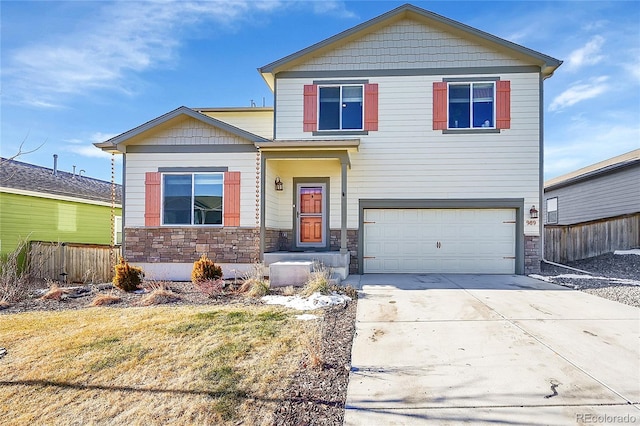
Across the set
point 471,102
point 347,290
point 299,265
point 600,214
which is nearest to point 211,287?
point 299,265

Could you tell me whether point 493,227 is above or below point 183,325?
above

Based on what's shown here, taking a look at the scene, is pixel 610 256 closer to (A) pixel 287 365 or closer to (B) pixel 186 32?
(A) pixel 287 365

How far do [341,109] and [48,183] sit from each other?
11.8 metres

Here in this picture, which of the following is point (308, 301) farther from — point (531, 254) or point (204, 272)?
point (531, 254)

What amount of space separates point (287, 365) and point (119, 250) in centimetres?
896

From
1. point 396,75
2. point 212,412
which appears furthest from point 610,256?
point 212,412


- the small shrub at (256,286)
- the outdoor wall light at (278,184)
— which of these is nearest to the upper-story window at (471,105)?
the outdoor wall light at (278,184)

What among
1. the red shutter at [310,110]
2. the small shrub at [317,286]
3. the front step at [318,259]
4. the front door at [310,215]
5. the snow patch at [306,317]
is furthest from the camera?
the front door at [310,215]

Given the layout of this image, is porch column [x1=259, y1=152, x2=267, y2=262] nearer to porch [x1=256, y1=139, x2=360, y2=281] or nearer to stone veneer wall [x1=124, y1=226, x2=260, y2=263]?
porch [x1=256, y1=139, x2=360, y2=281]

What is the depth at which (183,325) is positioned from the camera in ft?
17.6

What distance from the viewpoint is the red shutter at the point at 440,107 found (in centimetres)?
1070

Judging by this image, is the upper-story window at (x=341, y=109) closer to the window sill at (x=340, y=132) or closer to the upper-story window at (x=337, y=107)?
the upper-story window at (x=337, y=107)

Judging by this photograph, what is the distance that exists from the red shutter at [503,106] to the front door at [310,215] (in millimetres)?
5612

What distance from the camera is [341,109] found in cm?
1100
